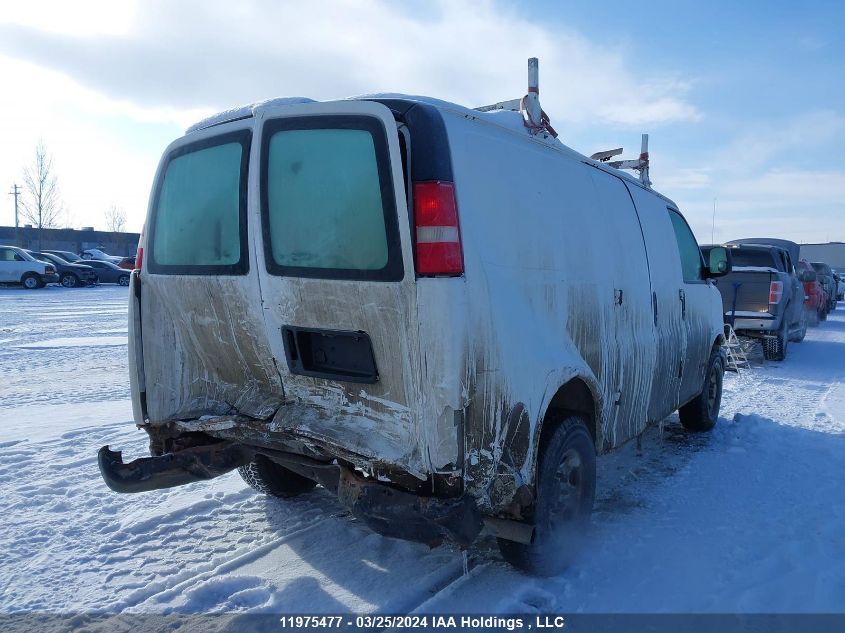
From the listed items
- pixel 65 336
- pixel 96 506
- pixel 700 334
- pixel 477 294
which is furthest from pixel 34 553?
pixel 65 336

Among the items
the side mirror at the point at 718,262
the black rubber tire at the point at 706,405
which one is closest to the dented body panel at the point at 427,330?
the side mirror at the point at 718,262

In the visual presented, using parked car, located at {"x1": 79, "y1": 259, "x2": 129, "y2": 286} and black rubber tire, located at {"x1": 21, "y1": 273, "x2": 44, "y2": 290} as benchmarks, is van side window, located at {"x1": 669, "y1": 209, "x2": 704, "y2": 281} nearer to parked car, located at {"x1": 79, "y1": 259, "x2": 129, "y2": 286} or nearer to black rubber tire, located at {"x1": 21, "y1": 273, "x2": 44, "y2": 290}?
black rubber tire, located at {"x1": 21, "y1": 273, "x2": 44, "y2": 290}

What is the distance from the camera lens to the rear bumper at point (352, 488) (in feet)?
8.63

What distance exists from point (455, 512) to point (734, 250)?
11925mm

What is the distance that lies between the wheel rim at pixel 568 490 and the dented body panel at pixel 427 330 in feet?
0.95

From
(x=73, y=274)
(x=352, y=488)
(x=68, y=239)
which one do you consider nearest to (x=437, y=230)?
(x=352, y=488)

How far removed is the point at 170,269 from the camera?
11.4ft

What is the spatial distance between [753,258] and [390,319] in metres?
11.8

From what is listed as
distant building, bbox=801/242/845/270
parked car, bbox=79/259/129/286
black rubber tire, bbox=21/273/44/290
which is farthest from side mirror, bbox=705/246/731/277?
distant building, bbox=801/242/845/270

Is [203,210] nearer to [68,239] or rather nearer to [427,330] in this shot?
[427,330]

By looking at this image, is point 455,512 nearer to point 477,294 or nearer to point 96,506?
point 477,294

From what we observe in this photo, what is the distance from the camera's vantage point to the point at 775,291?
10906 millimetres

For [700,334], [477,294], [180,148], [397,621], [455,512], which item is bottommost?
[397,621]

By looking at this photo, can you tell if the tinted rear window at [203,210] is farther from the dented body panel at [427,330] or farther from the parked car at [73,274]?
the parked car at [73,274]
